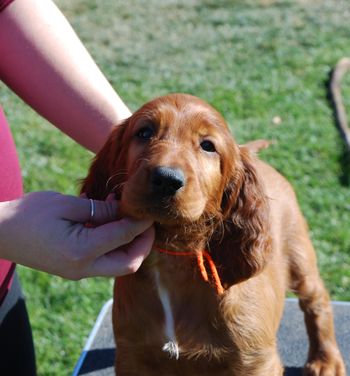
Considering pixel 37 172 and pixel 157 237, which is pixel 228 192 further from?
pixel 37 172

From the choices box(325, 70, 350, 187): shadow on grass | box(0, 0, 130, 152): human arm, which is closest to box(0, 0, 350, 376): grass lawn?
box(325, 70, 350, 187): shadow on grass

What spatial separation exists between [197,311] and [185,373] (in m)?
0.27

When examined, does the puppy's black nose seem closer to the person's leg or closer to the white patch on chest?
the white patch on chest

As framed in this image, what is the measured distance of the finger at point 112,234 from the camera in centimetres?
158

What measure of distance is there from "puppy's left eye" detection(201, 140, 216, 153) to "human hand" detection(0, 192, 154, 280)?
38 centimetres

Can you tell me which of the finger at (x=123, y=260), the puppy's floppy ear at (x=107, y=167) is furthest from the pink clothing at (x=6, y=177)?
the finger at (x=123, y=260)

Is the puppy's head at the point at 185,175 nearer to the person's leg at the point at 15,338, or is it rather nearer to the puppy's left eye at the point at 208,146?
the puppy's left eye at the point at 208,146

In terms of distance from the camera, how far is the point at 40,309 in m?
3.92

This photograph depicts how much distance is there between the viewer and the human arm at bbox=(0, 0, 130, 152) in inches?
79.2

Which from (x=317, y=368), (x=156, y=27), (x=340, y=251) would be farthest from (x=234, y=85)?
(x=317, y=368)

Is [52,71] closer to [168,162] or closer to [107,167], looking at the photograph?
[107,167]

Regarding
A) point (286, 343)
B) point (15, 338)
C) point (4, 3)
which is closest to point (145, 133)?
point (4, 3)

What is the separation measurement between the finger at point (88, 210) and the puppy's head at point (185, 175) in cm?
4

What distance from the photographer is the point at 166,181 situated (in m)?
1.63
